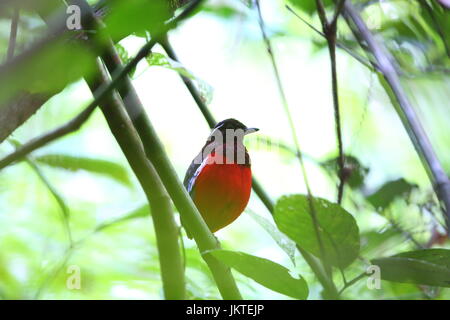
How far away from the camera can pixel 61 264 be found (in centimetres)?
106

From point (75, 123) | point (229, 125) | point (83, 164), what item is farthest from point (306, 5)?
point (75, 123)

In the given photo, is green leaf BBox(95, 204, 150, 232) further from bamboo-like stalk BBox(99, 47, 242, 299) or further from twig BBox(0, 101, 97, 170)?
twig BBox(0, 101, 97, 170)

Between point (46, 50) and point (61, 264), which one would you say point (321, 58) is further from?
point (46, 50)

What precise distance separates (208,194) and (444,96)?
0.58 metres

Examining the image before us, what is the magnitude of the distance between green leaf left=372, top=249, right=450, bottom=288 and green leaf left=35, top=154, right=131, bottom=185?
0.51 m

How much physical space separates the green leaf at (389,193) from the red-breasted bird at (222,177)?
25 cm

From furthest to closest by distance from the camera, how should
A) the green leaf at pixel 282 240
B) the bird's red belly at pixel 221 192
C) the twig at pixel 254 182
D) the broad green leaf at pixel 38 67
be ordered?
the bird's red belly at pixel 221 192
the twig at pixel 254 182
the green leaf at pixel 282 240
the broad green leaf at pixel 38 67

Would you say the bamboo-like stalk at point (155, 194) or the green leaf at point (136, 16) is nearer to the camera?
the green leaf at point (136, 16)

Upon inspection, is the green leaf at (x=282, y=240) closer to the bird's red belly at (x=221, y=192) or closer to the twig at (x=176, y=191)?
the twig at (x=176, y=191)

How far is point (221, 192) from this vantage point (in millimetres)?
1440

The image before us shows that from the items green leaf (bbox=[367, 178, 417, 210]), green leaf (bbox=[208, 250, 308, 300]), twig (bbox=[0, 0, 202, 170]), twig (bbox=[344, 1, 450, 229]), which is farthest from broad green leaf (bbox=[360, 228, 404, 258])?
twig (bbox=[0, 0, 202, 170])

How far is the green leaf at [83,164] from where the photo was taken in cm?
102

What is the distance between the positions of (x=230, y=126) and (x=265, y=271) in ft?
1.72

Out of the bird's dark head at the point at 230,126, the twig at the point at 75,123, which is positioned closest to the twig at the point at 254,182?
the bird's dark head at the point at 230,126
